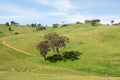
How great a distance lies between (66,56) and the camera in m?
98.6

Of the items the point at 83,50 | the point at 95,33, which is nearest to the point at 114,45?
the point at 83,50

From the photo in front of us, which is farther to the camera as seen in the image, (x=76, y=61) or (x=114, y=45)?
(x=114, y=45)

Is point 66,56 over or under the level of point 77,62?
over

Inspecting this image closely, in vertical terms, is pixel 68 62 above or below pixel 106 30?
below

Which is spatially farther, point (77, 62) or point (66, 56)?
point (66, 56)

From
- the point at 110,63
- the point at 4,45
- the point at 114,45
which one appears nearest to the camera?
the point at 110,63

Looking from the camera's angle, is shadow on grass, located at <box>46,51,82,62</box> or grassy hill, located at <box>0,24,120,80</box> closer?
grassy hill, located at <box>0,24,120,80</box>

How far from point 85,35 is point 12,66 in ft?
208

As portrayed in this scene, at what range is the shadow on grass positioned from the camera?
9588cm

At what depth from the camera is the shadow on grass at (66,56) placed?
95875 millimetres

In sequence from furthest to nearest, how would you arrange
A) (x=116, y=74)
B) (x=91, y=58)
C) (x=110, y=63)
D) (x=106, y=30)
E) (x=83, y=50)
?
(x=106, y=30) → (x=83, y=50) → (x=91, y=58) → (x=110, y=63) → (x=116, y=74)

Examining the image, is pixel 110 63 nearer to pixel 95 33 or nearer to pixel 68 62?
pixel 68 62

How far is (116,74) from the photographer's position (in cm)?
7706

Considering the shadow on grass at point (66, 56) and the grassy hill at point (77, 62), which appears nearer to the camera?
the grassy hill at point (77, 62)
